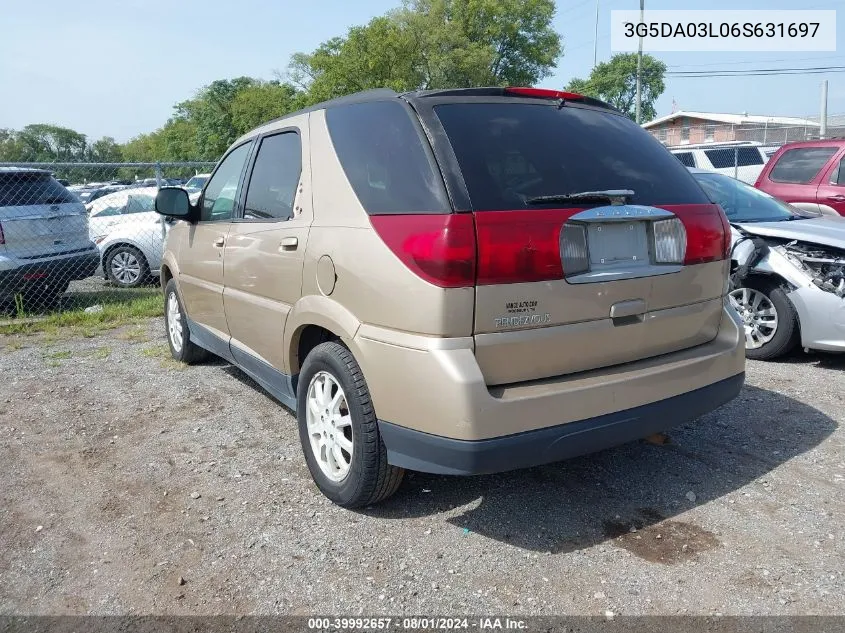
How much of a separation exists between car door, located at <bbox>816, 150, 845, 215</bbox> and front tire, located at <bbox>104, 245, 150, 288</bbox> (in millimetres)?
9317

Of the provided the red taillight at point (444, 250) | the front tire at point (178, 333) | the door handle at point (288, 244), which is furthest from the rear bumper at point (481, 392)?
the front tire at point (178, 333)

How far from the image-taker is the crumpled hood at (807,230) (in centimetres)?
515

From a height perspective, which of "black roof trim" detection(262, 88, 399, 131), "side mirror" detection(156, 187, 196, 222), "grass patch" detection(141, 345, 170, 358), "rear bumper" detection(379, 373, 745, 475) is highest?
"black roof trim" detection(262, 88, 399, 131)

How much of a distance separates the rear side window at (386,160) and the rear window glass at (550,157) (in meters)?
0.14

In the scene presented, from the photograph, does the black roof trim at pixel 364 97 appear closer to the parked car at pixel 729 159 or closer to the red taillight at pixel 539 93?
the red taillight at pixel 539 93

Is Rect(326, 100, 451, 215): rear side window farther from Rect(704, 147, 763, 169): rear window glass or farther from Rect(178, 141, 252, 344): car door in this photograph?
Rect(704, 147, 763, 169): rear window glass

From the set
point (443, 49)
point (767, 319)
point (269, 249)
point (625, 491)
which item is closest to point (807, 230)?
point (767, 319)

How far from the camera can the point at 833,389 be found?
482 centimetres

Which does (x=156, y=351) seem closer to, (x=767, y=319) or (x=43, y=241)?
(x=43, y=241)

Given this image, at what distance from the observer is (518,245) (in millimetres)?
2605

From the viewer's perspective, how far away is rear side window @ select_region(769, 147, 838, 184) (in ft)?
28.8

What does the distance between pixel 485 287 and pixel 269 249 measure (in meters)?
1.52

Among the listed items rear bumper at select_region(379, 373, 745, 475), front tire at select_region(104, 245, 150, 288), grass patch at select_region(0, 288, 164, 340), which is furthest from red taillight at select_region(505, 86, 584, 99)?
front tire at select_region(104, 245, 150, 288)

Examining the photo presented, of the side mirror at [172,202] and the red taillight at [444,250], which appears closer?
the red taillight at [444,250]
